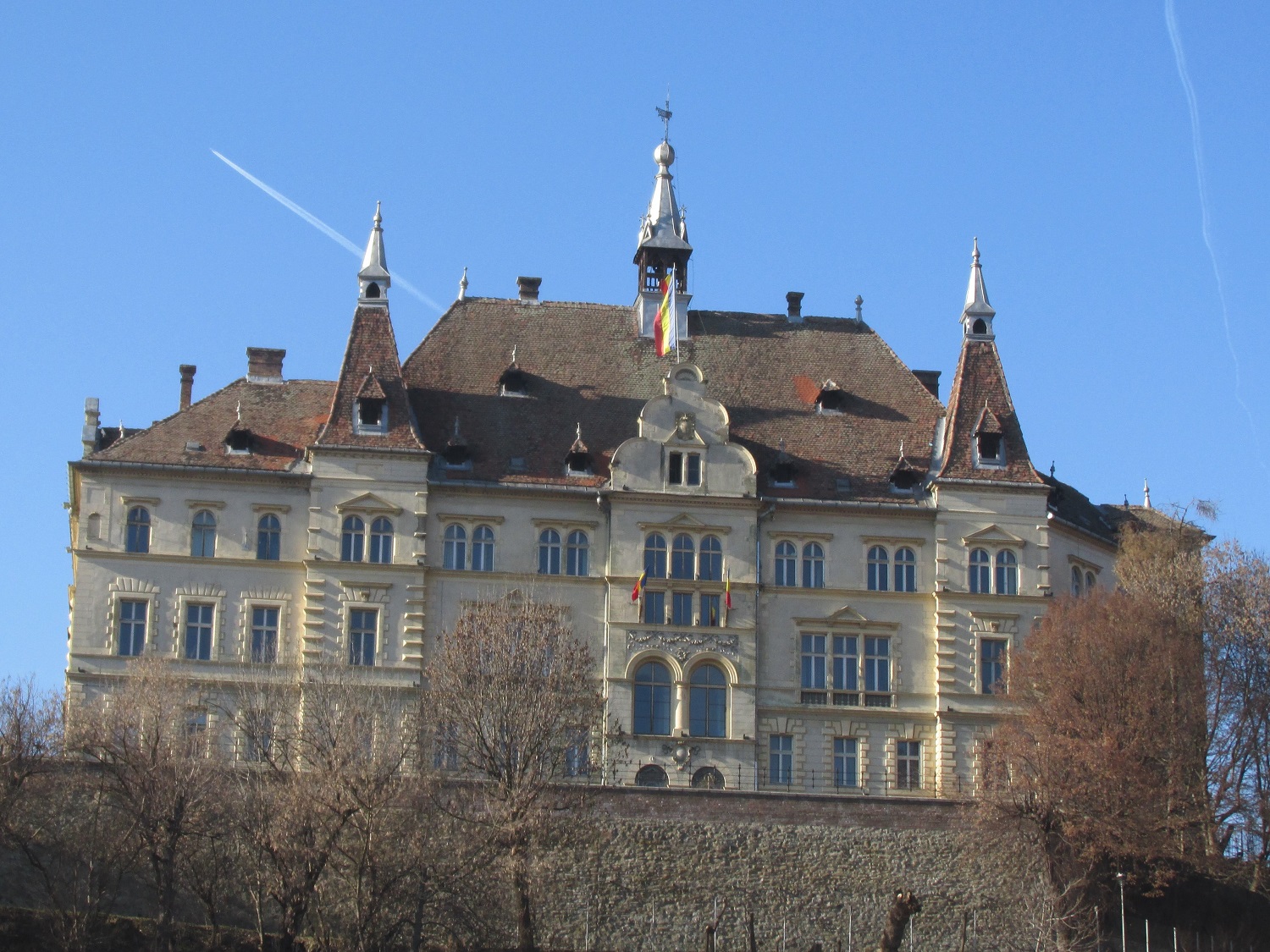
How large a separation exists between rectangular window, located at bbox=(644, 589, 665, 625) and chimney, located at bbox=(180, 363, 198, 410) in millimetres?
17267

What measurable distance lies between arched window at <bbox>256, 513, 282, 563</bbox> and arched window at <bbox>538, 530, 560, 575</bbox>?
8245mm

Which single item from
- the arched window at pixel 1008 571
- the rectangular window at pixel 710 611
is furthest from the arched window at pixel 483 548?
the arched window at pixel 1008 571

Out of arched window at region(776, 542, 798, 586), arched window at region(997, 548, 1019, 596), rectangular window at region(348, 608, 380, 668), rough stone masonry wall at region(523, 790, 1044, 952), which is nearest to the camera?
rough stone masonry wall at region(523, 790, 1044, 952)

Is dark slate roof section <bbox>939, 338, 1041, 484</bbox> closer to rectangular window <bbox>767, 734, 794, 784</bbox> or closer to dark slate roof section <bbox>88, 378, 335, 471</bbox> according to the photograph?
rectangular window <bbox>767, 734, 794, 784</bbox>

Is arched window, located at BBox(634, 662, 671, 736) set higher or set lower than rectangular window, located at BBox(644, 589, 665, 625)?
lower

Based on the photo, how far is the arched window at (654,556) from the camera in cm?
7756

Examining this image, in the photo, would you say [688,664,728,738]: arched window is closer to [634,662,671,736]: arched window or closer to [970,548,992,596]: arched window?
[634,662,671,736]: arched window

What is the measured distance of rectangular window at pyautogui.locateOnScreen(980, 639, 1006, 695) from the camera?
254 feet

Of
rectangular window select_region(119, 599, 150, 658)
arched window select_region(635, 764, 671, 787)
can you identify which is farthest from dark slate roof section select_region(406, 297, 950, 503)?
rectangular window select_region(119, 599, 150, 658)

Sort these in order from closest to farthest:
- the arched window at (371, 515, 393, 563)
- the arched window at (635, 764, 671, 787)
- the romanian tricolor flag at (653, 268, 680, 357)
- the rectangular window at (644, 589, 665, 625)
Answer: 1. the arched window at (635, 764, 671, 787)
2. the arched window at (371, 515, 393, 563)
3. the rectangular window at (644, 589, 665, 625)
4. the romanian tricolor flag at (653, 268, 680, 357)

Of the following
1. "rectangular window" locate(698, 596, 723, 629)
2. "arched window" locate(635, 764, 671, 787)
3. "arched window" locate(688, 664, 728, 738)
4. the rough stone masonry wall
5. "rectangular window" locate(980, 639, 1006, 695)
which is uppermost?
"rectangular window" locate(698, 596, 723, 629)

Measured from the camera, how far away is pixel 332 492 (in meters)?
76.9

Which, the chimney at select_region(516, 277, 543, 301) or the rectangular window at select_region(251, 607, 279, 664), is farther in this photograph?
the chimney at select_region(516, 277, 543, 301)

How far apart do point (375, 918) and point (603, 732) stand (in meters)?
12.4
